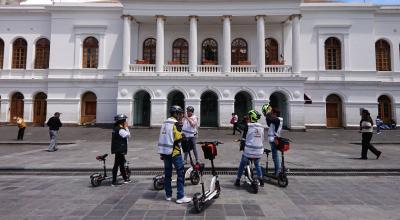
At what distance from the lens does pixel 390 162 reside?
10453 millimetres

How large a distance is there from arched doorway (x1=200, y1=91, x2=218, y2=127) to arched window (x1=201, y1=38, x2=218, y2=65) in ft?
13.9

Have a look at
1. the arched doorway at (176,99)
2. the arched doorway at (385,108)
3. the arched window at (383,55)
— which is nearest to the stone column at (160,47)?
the arched doorway at (176,99)

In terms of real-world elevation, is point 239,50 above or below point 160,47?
above

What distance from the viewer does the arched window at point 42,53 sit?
29.2 meters

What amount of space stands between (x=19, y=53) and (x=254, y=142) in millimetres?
31132

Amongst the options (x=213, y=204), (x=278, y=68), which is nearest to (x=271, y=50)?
(x=278, y=68)

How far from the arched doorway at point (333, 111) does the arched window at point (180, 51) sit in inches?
586

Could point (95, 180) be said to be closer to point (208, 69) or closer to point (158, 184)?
point (158, 184)

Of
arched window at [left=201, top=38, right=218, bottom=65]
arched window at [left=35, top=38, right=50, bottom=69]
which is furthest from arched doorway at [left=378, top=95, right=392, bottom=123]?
arched window at [left=35, top=38, right=50, bottom=69]

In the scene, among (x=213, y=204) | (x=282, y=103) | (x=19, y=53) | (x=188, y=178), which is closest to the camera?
(x=213, y=204)

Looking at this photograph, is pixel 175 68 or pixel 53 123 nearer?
pixel 53 123

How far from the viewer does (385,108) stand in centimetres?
2848

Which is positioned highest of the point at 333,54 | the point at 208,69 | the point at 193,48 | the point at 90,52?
the point at 90,52

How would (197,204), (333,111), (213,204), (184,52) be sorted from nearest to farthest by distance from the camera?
(197,204), (213,204), (333,111), (184,52)
